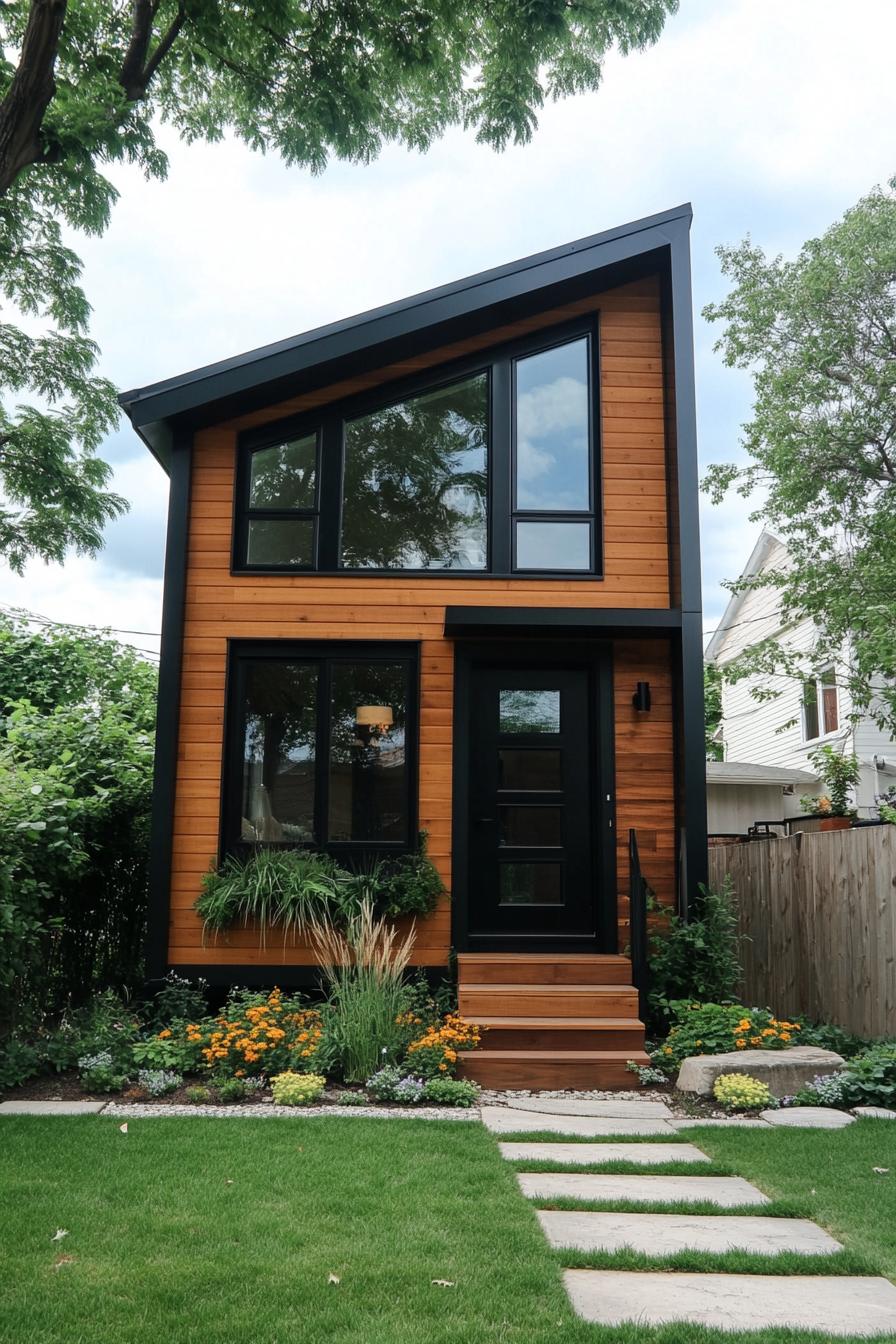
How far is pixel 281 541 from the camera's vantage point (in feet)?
25.5

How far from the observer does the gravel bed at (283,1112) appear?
5055mm

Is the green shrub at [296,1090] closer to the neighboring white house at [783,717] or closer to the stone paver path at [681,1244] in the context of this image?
the stone paver path at [681,1244]

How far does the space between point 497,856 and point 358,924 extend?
1.10 meters

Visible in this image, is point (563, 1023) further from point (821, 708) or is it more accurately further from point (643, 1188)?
point (821, 708)

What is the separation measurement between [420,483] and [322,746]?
6.86ft

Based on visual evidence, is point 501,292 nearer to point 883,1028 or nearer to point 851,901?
point 851,901

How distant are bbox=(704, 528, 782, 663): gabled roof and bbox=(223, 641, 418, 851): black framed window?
10.4 m

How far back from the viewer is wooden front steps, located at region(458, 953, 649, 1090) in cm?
609

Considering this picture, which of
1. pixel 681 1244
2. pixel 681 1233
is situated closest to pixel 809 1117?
pixel 681 1233

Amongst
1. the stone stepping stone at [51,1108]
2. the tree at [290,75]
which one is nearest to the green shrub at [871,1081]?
the stone stepping stone at [51,1108]

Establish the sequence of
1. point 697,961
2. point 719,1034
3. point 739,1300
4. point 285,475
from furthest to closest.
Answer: point 285,475 → point 697,961 → point 719,1034 → point 739,1300

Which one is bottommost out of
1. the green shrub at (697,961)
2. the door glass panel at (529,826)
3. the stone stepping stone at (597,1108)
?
the stone stepping stone at (597,1108)

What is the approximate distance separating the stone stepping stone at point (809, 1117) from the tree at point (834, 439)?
9114 millimetres

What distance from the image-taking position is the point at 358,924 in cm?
700
